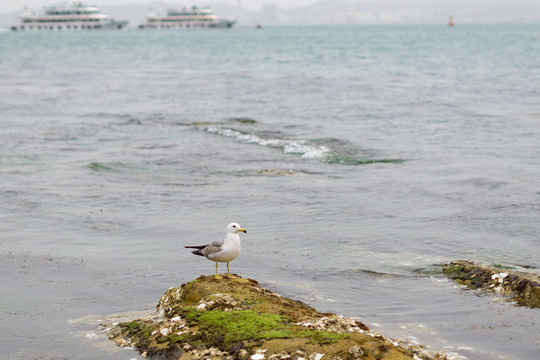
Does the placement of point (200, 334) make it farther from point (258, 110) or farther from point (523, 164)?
point (258, 110)

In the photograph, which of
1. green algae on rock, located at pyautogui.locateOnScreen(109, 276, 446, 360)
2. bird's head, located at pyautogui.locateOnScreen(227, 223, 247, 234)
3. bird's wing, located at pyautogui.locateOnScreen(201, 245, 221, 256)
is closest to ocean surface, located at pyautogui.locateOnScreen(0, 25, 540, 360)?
green algae on rock, located at pyautogui.locateOnScreen(109, 276, 446, 360)

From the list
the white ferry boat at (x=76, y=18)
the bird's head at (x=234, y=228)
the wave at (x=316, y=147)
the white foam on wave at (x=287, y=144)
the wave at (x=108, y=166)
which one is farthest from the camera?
the white ferry boat at (x=76, y=18)

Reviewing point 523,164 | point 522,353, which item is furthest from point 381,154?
point 522,353

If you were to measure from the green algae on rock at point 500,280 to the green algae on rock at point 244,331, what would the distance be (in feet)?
6.71

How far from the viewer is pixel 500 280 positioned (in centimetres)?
819

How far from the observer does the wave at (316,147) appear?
1770cm

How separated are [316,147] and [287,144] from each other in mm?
967

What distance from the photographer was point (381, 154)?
18.5 meters

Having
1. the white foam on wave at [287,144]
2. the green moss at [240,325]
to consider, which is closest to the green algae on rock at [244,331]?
the green moss at [240,325]

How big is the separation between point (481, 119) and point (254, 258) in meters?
16.8

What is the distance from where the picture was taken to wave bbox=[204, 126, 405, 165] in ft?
58.1

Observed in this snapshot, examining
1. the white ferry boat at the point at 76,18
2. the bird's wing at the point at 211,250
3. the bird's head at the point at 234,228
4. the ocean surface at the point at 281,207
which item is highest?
the white ferry boat at the point at 76,18

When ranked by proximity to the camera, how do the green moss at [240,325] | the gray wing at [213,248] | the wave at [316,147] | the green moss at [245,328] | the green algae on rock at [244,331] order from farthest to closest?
1. the wave at [316,147]
2. the gray wing at [213,248]
3. the green moss at [240,325]
4. the green moss at [245,328]
5. the green algae on rock at [244,331]

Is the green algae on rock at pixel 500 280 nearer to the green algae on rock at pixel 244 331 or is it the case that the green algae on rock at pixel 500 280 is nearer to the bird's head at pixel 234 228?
the green algae on rock at pixel 244 331
